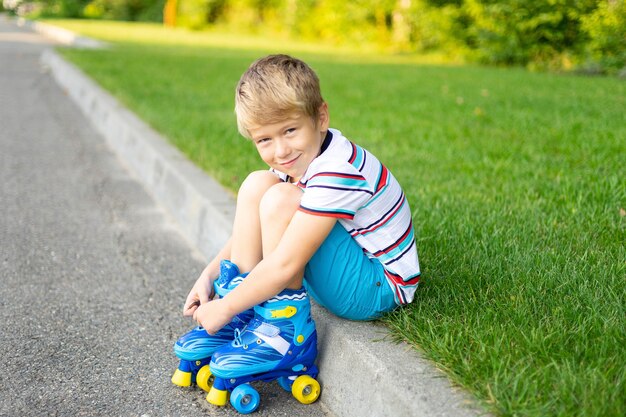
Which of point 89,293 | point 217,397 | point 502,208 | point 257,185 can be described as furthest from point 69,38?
point 217,397

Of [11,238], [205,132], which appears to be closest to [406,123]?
[205,132]

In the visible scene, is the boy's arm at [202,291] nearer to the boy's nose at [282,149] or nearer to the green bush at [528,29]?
the boy's nose at [282,149]

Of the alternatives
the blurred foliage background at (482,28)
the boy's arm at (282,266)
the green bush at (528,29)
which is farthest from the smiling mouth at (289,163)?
the green bush at (528,29)

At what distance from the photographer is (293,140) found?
2275 millimetres

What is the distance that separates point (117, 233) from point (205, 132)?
1.83 m

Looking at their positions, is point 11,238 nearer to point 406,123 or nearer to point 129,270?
point 129,270

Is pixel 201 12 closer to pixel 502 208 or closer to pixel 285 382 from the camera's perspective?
pixel 502 208

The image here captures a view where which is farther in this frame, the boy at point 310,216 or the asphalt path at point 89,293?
the asphalt path at point 89,293

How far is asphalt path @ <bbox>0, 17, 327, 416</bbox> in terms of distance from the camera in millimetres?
2281

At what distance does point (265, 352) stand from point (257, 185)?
0.55 m

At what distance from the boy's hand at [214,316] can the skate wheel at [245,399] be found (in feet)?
0.66

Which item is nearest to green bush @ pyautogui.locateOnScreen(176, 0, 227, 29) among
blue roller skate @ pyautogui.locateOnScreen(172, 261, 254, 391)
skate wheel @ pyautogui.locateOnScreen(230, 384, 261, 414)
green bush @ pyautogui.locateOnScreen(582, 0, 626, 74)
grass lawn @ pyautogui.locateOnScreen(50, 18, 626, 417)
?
green bush @ pyautogui.locateOnScreen(582, 0, 626, 74)

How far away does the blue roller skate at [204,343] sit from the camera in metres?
2.31

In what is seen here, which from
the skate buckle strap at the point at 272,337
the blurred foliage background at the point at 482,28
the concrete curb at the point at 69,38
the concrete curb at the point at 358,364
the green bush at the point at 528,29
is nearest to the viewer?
the concrete curb at the point at 358,364
